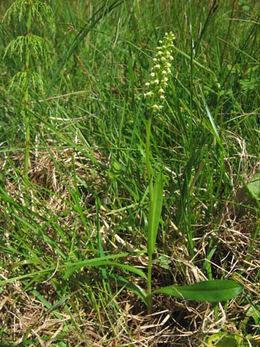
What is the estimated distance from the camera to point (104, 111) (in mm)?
2244

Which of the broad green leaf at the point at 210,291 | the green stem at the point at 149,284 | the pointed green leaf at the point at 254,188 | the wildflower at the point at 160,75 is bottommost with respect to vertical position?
Result: the green stem at the point at 149,284

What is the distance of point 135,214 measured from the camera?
1848mm

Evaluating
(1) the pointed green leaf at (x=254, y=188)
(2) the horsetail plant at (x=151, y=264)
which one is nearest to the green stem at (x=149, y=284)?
(2) the horsetail plant at (x=151, y=264)

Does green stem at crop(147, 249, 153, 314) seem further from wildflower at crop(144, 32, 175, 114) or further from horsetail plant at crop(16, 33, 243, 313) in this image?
wildflower at crop(144, 32, 175, 114)

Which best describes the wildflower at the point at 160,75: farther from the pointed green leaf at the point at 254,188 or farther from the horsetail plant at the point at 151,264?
the pointed green leaf at the point at 254,188

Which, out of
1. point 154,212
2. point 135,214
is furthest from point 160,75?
point 135,214

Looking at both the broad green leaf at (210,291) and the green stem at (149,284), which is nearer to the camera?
the broad green leaf at (210,291)

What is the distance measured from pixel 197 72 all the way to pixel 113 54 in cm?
42

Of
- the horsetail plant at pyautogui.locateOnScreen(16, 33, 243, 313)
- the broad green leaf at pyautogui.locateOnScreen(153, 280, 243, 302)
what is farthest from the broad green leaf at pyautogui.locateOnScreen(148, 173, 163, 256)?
the broad green leaf at pyautogui.locateOnScreen(153, 280, 243, 302)

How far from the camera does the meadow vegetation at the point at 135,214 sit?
1.64 meters

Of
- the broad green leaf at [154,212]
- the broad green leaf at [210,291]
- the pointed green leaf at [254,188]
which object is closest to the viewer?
the broad green leaf at [210,291]

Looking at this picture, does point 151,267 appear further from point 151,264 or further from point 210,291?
point 210,291

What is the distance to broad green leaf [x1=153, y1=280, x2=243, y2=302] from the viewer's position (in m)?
1.52

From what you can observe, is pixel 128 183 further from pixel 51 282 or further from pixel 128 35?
pixel 128 35
